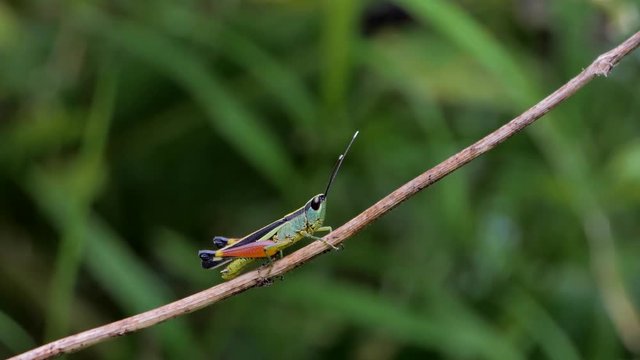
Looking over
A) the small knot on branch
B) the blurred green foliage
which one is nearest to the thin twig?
the small knot on branch

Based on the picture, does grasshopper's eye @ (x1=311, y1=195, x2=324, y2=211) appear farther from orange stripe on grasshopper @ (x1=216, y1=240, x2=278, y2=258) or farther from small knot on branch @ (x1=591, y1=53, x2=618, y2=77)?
small knot on branch @ (x1=591, y1=53, x2=618, y2=77)

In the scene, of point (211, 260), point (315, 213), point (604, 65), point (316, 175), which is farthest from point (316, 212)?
point (316, 175)

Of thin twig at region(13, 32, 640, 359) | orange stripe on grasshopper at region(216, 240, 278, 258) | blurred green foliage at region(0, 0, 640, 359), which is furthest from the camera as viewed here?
blurred green foliage at region(0, 0, 640, 359)

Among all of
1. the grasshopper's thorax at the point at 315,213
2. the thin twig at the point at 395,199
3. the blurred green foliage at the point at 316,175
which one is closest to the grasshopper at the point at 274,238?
the grasshopper's thorax at the point at 315,213

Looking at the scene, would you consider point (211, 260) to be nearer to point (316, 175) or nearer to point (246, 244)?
point (246, 244)

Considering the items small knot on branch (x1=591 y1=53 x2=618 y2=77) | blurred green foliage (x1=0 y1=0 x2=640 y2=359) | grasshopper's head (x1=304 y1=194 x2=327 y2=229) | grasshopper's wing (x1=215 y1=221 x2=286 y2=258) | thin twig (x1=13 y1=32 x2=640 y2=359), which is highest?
blurred green foliage (x1=0 y1=0 x2=640 y2=359)

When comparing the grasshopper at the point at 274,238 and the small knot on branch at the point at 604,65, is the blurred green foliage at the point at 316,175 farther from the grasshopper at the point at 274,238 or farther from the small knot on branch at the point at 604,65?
the small knot on branch at the point at 604,65

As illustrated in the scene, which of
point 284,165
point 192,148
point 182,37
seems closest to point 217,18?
point 182,37

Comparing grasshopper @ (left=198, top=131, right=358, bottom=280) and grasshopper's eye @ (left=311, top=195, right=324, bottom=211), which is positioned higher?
grasshopper's eye @ (left=311, top=195, right=324, bottom=211)
